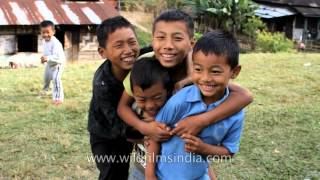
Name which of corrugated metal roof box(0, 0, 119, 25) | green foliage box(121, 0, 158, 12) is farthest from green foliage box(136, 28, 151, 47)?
corrugated metal roof box(0, 0, 119, 25)

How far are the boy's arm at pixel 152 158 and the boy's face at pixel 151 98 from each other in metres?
0.14

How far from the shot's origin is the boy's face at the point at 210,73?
Result: 1.68 metres

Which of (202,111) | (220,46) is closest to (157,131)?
(202,111)

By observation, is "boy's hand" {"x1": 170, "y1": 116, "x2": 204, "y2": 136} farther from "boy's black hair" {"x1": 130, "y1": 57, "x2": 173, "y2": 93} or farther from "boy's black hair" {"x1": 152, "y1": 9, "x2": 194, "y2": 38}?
"boy's black hair" {"x1": 152, "y1": 9, "x2": 194, "y2": 38}

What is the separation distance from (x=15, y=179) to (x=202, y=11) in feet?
60.3

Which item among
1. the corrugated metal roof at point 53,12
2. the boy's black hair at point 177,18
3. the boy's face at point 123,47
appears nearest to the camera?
the boy's black hair at point 177,18

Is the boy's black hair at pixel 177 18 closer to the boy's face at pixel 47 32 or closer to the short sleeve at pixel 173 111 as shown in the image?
the short sleeve at pixel 173 111

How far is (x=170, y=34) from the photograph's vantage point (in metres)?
1.89

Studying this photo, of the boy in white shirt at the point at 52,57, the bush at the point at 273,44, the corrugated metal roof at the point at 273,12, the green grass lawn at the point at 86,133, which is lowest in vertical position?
the green grass lawn at the point at 86,133

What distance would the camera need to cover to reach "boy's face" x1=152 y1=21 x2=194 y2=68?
1870mm

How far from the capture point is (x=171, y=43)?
1.87 meters

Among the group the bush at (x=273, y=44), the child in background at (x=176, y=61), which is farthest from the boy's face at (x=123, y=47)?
the bush at (x=273, y=44)

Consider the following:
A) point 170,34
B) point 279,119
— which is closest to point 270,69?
point 279,119

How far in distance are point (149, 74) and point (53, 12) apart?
15.8 meters
